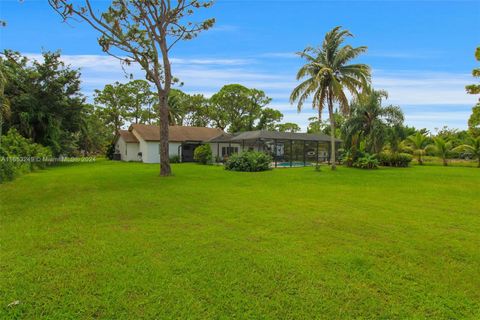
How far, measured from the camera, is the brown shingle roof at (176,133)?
27025 mm

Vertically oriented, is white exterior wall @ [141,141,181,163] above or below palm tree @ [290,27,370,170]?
below

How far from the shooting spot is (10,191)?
9.08m

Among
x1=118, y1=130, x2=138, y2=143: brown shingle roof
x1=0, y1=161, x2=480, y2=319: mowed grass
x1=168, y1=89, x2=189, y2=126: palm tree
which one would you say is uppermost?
x1=168, y1=89, x2=189, y2=126: palm tree

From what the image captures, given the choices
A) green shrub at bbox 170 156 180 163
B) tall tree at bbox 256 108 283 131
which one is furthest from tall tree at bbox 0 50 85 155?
tall tree at bbox 256 108 283 131

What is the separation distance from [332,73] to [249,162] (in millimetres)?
7163

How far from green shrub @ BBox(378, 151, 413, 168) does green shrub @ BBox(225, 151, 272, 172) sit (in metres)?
9.87

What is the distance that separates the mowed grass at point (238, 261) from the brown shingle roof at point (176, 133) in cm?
2022

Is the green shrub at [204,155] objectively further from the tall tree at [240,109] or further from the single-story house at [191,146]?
the tall tree at [240,109]

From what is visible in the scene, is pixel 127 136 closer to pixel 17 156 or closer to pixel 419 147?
pixel 17 156

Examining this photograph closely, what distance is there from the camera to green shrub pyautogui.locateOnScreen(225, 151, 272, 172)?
679 inches

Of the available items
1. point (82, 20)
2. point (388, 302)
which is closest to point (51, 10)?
point (82, 20)

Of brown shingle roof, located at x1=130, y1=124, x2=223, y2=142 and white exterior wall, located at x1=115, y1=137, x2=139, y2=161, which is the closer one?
brown shingle roof, located at x1=130, y1=124, x2=223, y2=142

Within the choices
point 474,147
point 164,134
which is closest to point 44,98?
point 164,134

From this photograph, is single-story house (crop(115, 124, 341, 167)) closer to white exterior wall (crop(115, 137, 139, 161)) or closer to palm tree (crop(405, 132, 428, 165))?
white exterior wall (crop(115, 137, 139, 161))
